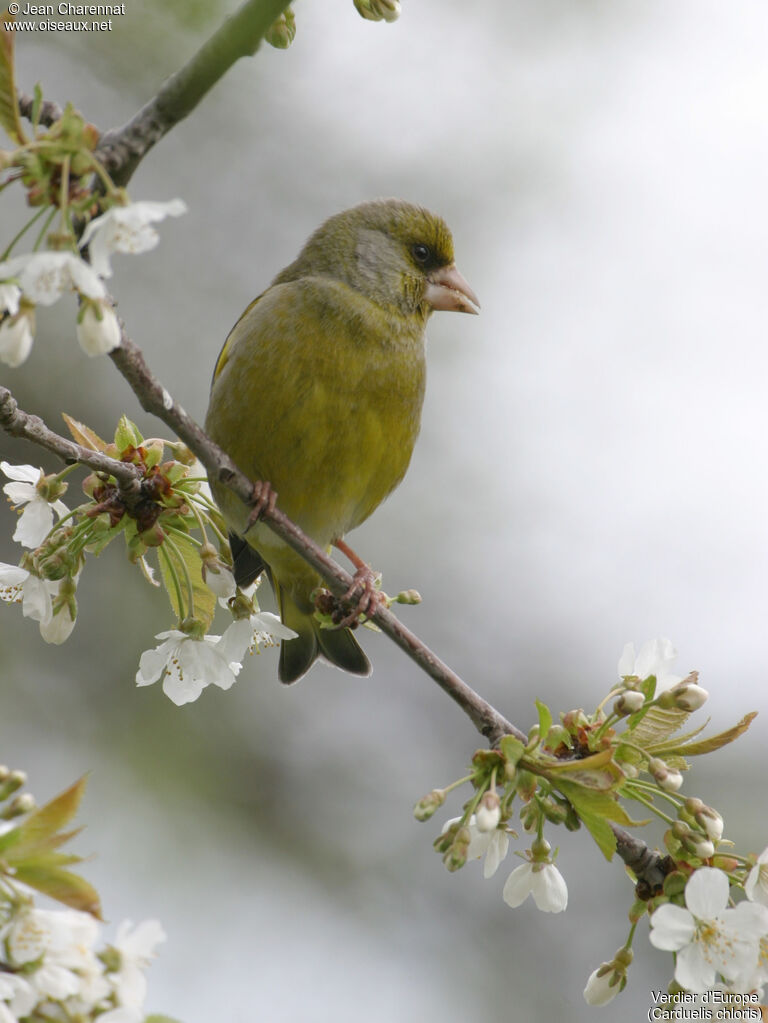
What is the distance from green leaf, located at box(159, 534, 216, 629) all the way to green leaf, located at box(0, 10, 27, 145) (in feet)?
4.68

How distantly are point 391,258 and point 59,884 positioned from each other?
3.10 m

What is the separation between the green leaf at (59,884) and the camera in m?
1.93

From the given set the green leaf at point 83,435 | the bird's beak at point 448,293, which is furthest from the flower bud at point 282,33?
the bird's beak at point 448,293

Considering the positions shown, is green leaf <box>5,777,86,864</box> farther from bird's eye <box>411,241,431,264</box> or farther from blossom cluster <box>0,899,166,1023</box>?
bird's eye <box>411,241,431,264</box>

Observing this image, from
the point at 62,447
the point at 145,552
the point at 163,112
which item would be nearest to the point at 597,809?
the point at 145,552

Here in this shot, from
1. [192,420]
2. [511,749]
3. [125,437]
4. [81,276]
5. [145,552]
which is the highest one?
[125,437]

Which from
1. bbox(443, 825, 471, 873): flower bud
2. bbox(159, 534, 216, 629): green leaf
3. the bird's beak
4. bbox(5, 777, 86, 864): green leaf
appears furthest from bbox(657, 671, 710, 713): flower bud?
the bird's beak

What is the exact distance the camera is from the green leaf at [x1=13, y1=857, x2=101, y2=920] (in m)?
1.93

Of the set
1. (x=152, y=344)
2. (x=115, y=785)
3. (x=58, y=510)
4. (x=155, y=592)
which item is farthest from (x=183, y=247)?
(x=58, y=510)

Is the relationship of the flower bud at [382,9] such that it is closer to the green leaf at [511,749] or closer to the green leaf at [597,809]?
the green leaf at [511,749]

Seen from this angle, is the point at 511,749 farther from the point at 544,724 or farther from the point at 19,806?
the point at 19,806

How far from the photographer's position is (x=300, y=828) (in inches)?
277

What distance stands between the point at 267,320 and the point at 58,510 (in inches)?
45.3

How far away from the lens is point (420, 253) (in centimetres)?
464
